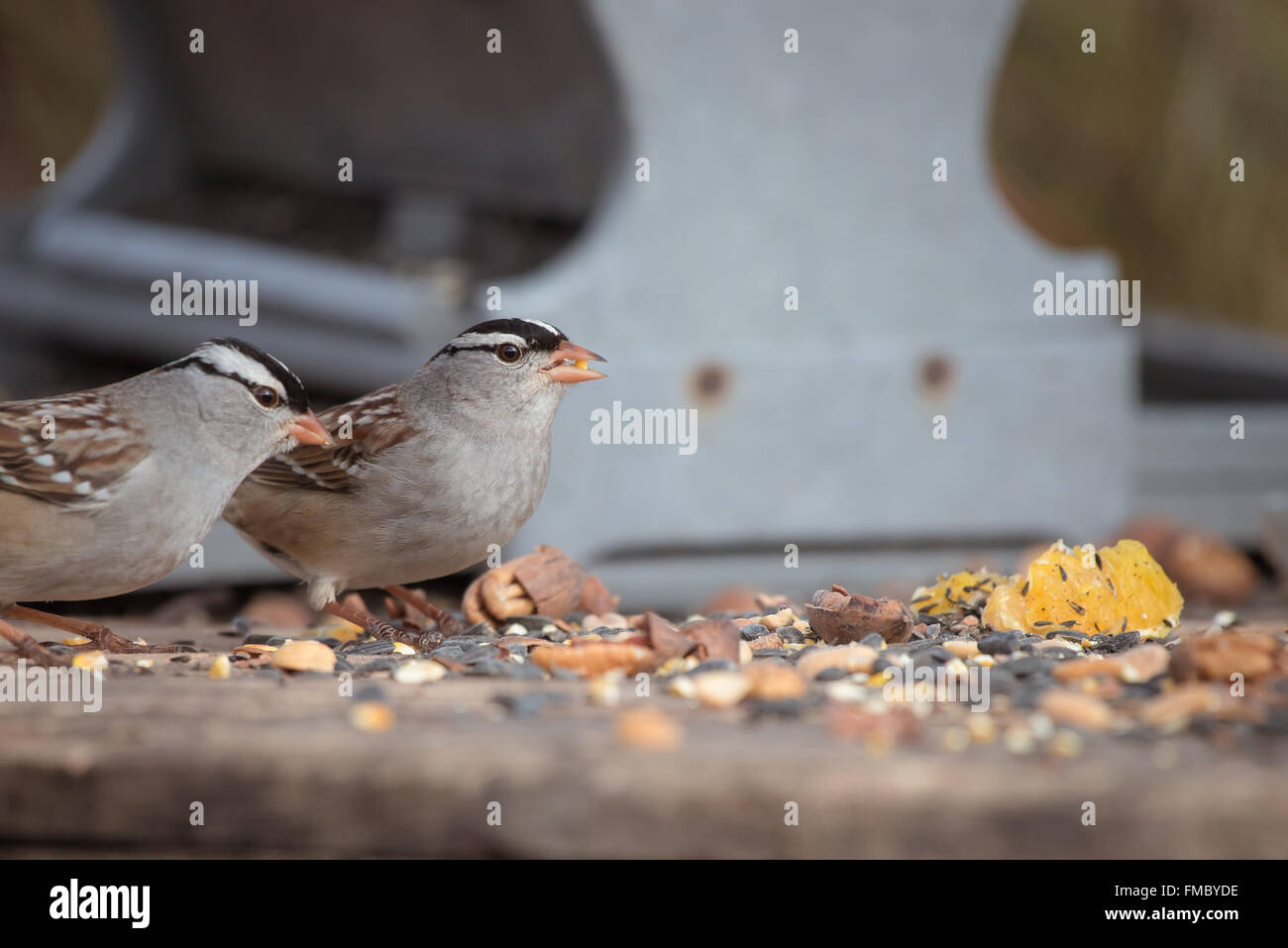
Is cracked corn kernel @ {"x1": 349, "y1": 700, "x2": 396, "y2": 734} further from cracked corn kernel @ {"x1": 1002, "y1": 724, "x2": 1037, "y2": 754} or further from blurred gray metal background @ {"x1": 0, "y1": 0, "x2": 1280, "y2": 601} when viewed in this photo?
blurred gray metal background @ {"x1": 0, "y1": 0, "x2": 1280, "y2": 601}

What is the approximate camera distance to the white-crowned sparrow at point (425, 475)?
2.68m

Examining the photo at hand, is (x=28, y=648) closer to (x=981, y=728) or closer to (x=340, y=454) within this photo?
(x=340, y=454)

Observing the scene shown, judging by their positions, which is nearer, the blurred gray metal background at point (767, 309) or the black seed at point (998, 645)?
the black seed at point (998, 645)

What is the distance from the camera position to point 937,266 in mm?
4598

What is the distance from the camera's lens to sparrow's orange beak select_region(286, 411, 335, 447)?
2516mm

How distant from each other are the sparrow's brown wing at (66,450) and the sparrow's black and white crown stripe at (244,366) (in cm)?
17

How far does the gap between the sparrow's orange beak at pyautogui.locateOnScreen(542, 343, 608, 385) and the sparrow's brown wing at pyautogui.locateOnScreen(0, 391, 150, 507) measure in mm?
773

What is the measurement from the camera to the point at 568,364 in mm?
2822

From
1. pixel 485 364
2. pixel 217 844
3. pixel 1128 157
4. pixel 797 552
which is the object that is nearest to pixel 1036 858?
pixel 217 844

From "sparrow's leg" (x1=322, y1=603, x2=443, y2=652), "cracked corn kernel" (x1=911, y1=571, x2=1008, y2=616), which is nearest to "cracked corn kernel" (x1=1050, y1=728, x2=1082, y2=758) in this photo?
"cracked corn kernel" (x1=911, y1=571, x2=1008, y2=616)

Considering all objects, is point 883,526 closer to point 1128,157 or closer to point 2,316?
point 2,316

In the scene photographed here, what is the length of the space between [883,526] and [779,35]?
1.51m

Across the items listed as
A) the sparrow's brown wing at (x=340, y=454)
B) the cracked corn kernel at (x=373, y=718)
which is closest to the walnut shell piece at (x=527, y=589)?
the sparrow's brown wing at (x=340, y=454)

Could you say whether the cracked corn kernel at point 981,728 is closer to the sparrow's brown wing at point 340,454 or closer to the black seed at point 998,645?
the black seed at point 998,645
